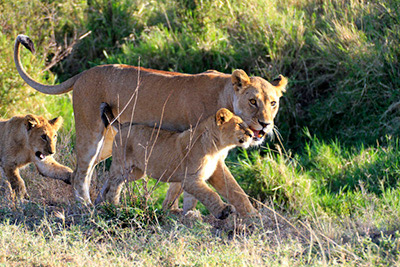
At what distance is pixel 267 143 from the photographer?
568cm

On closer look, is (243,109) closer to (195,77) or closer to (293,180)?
(195,77)

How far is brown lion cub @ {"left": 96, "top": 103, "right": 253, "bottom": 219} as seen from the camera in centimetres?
444

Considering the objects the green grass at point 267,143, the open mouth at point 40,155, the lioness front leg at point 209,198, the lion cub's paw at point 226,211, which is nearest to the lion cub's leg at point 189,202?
the green grass at point 267,143

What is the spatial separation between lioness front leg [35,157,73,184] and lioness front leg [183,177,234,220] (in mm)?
1501

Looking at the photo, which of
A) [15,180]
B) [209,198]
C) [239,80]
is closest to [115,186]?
[209,198]

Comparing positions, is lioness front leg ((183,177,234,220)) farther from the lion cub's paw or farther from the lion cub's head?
the lion cub's head

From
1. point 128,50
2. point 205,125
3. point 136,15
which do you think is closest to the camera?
point 205,125

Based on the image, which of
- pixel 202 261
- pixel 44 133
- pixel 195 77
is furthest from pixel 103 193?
pixel 202 261

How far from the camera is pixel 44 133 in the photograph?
5.29 m

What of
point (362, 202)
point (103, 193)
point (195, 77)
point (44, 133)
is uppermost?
point (195, 77)

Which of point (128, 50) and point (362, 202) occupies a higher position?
point (128, 50)

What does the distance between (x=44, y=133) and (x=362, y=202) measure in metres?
2.71

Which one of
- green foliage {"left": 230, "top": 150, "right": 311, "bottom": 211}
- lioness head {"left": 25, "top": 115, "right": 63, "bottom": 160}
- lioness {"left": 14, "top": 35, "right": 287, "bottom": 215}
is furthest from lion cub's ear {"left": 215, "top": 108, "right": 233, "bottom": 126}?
lioness head {"left": 25, "top": 115, "right": 63, "bottom": 160}

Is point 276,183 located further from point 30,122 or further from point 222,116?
point 30,122
